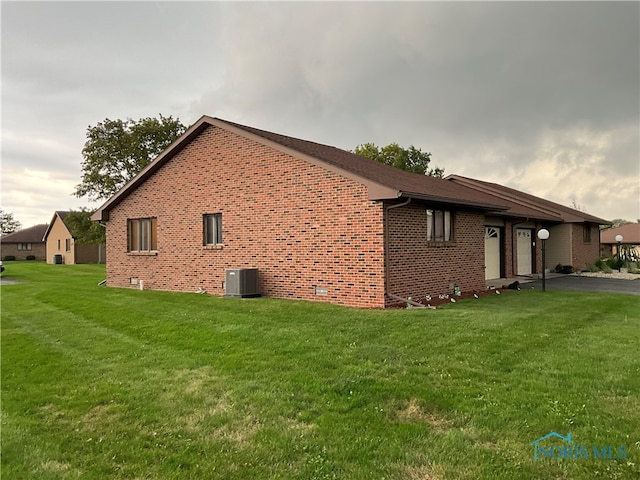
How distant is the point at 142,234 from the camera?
16.9 meters

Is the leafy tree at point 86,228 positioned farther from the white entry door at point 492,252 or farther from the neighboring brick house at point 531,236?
the white entry door at point 492,252

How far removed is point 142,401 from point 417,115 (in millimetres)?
16344

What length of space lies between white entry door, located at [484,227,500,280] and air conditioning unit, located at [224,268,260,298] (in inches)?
405

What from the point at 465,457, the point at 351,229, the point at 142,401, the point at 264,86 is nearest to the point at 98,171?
the point at 264,86

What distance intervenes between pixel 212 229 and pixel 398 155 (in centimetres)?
2729

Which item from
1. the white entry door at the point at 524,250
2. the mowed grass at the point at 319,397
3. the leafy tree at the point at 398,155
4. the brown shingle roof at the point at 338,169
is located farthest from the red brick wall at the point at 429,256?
the leafy tree at the point at 398,155

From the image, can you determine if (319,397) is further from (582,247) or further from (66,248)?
(66,248)

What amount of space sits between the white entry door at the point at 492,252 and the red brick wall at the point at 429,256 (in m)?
3.84

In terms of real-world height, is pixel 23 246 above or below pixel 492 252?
above

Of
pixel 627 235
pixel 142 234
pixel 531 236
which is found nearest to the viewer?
pixel 142 234

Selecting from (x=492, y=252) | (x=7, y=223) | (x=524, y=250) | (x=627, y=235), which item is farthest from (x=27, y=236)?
(x=627, y=235)

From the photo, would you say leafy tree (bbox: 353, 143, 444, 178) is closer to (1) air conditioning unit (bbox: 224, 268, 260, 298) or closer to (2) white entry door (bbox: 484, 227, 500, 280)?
(2) white entry door (bbox: 484, 227, 500, 280)

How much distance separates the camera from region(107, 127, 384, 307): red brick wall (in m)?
11.4

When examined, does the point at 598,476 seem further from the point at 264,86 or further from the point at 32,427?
the point at 264,86
